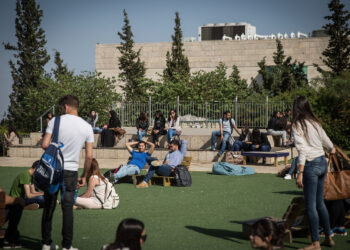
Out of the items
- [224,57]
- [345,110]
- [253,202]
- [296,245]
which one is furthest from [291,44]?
[296,245]

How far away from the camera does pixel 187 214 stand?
875 cm

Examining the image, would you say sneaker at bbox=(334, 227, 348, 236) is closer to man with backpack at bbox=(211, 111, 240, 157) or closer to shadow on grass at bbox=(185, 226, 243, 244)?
shadow on grass at bbox=(185, 226, 243, 244)

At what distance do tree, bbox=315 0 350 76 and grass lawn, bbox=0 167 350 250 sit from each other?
28767 millimetres

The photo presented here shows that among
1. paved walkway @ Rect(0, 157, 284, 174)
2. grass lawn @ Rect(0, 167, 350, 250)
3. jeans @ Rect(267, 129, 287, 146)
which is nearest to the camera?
grass lawn @ Rect(0, 167, 350, 250)

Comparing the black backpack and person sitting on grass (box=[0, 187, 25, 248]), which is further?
the black backpack

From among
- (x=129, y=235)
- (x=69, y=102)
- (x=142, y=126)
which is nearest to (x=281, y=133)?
(x=142, y=126)

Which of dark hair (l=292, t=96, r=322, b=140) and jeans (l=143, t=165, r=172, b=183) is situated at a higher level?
dark hair (l=292, t=96, r=322, b=140)

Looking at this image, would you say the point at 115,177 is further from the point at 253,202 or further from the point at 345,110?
the point at 345,110

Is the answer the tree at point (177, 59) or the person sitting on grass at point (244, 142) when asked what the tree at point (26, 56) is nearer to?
the tree at point (177, 59)

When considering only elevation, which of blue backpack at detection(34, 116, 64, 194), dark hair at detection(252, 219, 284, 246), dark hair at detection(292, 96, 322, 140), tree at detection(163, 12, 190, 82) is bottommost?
dark hair at detection(252, 219, 284, 246)

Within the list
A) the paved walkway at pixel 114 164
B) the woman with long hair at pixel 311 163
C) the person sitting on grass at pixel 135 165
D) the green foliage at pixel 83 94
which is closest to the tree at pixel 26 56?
the green foliage at pixel 83 94

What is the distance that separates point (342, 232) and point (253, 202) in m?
3.19

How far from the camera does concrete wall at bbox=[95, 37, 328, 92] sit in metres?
52.4

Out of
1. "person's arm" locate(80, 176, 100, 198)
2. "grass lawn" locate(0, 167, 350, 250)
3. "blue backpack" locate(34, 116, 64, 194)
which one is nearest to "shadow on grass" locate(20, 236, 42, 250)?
"grass lawn" locate(0, 167, 350, 250)
